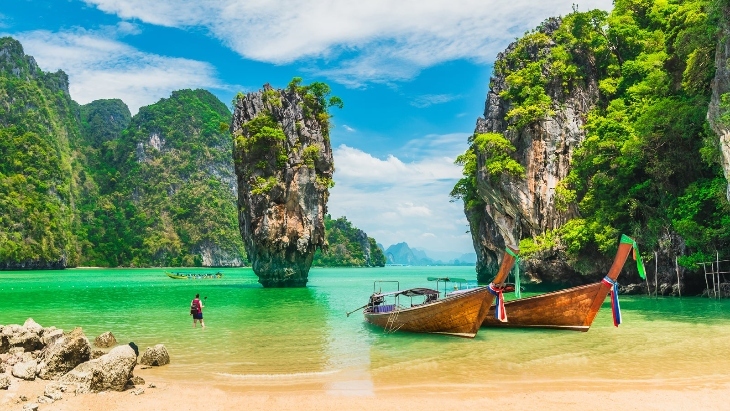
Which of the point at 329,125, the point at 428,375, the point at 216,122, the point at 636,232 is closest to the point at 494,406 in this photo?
the point at 428,375

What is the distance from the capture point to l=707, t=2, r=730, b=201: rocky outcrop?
16.7 meters

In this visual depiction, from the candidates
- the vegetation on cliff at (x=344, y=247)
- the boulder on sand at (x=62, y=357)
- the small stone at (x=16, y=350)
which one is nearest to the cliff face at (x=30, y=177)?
the vegetation on cliff at (x=344, y=247)

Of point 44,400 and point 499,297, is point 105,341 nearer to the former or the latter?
point 44,400

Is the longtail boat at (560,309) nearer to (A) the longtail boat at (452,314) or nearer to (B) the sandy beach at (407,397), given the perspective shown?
(A) the longtail boat at (452,314)

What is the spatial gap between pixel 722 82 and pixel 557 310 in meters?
10.8

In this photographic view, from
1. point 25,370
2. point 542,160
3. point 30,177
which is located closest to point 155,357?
point 25,370

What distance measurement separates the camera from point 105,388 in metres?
8.06

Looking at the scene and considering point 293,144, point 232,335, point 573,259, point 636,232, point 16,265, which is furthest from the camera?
point 16,265

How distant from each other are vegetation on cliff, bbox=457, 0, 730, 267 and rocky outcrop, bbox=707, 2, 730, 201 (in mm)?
730

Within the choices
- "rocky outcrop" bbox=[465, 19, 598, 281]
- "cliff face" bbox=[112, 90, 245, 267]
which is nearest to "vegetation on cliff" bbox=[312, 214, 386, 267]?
"cliff face" bbox=[112, 90, 245, 267]

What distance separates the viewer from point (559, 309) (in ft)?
47.0

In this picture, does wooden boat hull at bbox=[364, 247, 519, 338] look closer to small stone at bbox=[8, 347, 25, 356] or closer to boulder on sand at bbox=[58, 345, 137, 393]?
boulder on sand at bbox=[58, 345, 137, 393]

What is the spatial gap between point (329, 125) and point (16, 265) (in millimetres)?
53476

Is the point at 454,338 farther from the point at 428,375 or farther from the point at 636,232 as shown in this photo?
the point at 636,232
